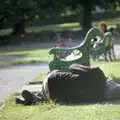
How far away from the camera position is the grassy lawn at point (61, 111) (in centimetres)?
899

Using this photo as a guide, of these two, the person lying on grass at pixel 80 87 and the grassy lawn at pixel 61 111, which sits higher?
the person lying on grass at pixel 80 87

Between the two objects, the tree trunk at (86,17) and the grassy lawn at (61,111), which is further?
the tree trunk at (86,17)

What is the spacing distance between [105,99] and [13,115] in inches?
75.5

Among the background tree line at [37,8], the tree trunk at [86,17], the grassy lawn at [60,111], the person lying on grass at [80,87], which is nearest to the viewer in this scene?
the grassy lawn at [60,111]

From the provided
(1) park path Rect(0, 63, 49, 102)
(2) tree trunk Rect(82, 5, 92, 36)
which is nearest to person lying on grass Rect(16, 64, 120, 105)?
(1) park path Rect(0, 63, 49, 102)

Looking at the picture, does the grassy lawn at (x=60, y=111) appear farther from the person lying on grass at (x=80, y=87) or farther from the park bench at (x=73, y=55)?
the park bench at (x=73, y=55)

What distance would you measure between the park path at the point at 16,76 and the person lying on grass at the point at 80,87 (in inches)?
63.5

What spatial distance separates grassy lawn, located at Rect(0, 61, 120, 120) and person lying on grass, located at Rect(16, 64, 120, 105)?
0.81 ft

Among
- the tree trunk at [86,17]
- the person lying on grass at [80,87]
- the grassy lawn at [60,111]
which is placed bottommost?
the tree trunk at [86,17]

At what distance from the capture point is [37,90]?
1188 cm

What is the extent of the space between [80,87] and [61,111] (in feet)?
3.16

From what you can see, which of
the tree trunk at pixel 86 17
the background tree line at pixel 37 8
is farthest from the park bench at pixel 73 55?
the tree trunk at pixel 86 17

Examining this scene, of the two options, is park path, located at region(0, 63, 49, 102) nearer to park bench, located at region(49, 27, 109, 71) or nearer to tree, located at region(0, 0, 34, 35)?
park bench, located at region(49, 27, 109, 71)

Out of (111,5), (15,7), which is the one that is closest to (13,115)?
(15,7)
